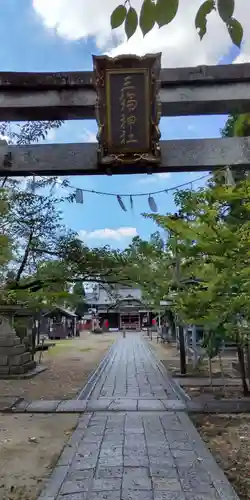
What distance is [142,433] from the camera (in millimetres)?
6129

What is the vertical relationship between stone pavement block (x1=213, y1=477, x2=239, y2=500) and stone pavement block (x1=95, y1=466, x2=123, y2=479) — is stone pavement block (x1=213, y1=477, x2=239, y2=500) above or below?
below

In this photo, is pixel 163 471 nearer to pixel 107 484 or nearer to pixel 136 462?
pixel 136 462

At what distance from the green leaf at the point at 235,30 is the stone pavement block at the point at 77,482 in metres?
3.67

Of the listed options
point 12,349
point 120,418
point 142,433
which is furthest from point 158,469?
point 12,349

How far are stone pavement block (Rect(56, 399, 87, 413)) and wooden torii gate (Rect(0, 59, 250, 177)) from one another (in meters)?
4.70

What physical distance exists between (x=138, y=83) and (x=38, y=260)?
1235cm

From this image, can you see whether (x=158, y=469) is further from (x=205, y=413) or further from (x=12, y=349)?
(x=12, y=349)

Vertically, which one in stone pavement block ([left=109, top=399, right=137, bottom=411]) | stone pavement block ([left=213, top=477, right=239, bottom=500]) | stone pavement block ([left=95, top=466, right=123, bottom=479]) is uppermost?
stone pavement block ([left=109, top=399, right=137, bottom=411])

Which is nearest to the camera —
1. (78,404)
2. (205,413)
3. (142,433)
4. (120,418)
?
(142,433)

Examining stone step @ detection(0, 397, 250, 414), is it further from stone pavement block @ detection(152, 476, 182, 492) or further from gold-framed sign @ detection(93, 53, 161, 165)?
gold-framed sign @ detection(93, 53, 161, 165)

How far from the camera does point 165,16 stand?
1604 millimetres

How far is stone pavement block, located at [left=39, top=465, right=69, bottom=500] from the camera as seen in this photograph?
13.0ft

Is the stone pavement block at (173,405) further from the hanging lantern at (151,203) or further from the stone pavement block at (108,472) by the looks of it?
the hanging lantern at (151,203)

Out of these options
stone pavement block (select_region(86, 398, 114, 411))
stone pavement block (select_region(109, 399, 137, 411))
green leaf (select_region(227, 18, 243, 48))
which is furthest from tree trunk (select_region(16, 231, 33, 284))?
green leaf (select_region(227, 18, 243, 48))
